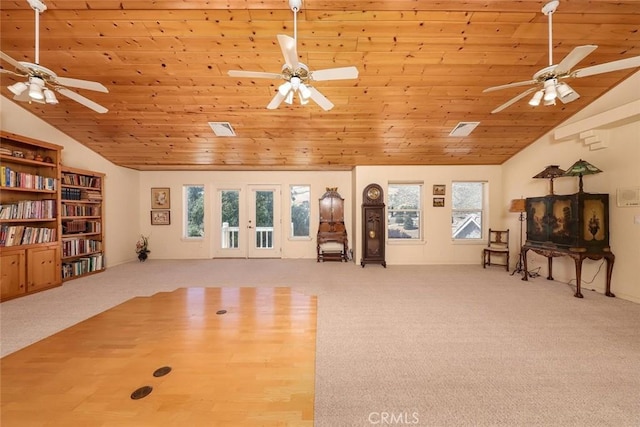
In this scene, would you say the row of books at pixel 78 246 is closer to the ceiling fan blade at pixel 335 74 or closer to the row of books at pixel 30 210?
the row of books at pixel 30 210

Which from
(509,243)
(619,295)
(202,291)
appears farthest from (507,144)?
(202,291)

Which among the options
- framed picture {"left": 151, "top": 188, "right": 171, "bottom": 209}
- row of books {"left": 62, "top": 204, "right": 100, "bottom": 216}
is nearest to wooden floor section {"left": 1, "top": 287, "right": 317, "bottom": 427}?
row of books {"left": 62, "top": 204, "right": 100, "bottom": 216}

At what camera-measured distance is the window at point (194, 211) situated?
20.9 ft

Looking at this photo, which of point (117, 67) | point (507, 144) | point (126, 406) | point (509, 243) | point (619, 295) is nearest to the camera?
point (126, 406)

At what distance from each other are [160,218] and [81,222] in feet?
5.80

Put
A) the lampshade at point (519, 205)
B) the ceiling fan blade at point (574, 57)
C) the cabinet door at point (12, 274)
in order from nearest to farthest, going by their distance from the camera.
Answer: the ceiling fan blade at point (574, 57) → the cabinet door at point (12, 274) → the lampshade at point (519, 205)

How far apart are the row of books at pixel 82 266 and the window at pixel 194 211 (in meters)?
1.84

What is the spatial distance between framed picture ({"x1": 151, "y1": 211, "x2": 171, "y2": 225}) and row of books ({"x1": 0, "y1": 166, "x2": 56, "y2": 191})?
2514 mm

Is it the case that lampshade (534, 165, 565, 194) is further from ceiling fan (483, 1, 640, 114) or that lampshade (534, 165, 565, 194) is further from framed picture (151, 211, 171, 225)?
framed picture (151, 211, 171, 225)

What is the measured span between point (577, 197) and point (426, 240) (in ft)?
8.76

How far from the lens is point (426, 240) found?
5.71m

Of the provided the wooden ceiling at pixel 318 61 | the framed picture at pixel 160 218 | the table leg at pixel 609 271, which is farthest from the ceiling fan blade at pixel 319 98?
the framed picture at pixel 160 218

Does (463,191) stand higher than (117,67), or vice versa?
(117,67)

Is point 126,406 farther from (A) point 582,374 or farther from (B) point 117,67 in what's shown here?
(B) point 117,67
